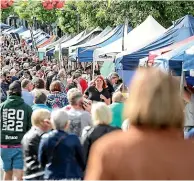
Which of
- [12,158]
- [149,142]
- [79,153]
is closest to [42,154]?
[79,153]

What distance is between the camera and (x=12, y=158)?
9.02 meters

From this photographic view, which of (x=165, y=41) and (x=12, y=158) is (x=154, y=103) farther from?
(x=165, y=41)

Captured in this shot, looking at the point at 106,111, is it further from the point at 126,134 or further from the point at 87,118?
the point at 126,134

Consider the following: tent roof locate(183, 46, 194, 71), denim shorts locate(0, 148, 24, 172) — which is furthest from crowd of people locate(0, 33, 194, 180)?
tent roof locate(183, 46, 194, 71)

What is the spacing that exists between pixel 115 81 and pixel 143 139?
1334 cm

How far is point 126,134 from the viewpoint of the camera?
2.99m

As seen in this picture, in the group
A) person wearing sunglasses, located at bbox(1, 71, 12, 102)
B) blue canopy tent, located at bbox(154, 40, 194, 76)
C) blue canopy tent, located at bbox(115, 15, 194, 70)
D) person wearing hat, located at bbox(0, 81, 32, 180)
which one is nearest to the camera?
person wearing hat, located at bbox(0, 81, 32, 180)

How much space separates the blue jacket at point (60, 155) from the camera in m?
6.39

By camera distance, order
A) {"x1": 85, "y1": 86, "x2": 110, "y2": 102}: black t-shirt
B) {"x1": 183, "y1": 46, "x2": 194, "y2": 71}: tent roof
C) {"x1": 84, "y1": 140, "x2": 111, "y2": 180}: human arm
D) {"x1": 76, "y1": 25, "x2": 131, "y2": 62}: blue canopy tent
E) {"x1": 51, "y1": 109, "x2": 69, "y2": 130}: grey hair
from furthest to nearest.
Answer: {"x1": 76, "y1": 25, "x2": 131, "y2": 62}: blue canopy tent < {"x1": 85, "y1": 86, "x2": 110, "y2": 102}: black t-shirt < {"x1": 183, "y1": 46, "x2": 194, "y2": 71}: tent roof < {"x1": 51, "y1": 109, "x2": 69, "y2": 130}: grey hair < {"x1": 84, "y1": 140, "x2": 111, "y2": 180}: human arm

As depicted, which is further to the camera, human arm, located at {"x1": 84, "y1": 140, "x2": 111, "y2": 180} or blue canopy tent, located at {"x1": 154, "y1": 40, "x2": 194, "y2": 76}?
blue canopy tent, located at {"x1": 154, "y1": 40, "x2": 194, "y2": 76}

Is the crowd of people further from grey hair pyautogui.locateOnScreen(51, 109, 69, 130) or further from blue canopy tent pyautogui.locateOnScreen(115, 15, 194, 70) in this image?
blue canopy tent pyautogui.locateOnScreen(115, 15, 194, 70)

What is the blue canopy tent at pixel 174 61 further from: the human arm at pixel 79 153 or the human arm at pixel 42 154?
the human arm at pixel 42 154

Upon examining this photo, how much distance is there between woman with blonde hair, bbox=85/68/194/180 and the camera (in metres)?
2.92

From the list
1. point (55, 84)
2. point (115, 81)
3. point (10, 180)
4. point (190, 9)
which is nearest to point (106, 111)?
point (10, 180)
